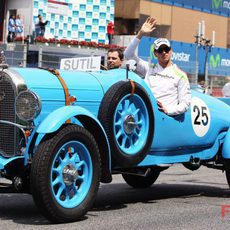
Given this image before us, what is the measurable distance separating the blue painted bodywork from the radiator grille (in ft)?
0.49

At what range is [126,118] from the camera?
6906mm

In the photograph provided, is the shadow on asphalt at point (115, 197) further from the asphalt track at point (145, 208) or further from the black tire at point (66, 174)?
the black tire at point (66, 174)

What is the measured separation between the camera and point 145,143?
7070 millimetres

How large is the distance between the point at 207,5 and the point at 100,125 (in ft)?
111

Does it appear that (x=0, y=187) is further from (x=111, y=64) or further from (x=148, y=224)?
(x=111, y=64)

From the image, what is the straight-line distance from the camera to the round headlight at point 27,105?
6109mm

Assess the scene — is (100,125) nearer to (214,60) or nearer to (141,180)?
(141,180)

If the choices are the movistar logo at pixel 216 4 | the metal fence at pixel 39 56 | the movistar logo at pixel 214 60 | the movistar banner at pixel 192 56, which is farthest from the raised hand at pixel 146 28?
the movistar logo at pixel 216 4

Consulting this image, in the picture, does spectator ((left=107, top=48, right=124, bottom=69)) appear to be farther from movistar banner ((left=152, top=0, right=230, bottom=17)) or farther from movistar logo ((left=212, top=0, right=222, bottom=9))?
movistar logo ((left=212, top=0, right=222, bottom=9))

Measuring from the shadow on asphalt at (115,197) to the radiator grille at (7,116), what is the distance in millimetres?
364

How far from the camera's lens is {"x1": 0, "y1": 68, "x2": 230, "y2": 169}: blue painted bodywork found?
6285 mm

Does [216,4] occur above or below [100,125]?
above

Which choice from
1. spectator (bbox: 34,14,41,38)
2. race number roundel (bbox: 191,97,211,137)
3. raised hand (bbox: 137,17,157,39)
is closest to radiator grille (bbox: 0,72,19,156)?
raised hand (bbox: 137,17,157,39)

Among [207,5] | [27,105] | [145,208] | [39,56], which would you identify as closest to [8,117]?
[27,105]
